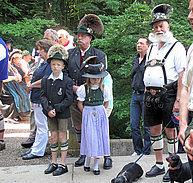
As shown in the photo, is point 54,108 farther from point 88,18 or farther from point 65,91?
point 88,18

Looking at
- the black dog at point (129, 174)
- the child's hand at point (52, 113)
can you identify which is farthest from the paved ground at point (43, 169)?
the child's hand at point (52, 113)

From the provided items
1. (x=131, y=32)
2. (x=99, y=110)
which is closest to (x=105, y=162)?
(x=99, y=110)

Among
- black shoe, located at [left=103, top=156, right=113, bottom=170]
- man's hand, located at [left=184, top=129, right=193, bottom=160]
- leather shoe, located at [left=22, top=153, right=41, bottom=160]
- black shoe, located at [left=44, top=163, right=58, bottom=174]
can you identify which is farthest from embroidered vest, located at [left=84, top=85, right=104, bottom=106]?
man's hand, located at [left=184, top=129, right=193, bottom=160]

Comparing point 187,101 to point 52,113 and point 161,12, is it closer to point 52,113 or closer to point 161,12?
point 161,12

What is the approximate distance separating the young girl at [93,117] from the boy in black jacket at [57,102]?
22 cm

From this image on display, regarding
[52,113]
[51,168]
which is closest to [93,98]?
[52,113]

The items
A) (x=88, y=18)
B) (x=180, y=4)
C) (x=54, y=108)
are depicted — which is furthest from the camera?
(x=180, y=4)

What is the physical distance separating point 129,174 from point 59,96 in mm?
1536

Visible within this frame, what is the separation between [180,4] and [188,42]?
1.79 metres

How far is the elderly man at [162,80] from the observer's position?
156 inches

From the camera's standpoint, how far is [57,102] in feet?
15.0

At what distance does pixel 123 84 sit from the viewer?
285 inches

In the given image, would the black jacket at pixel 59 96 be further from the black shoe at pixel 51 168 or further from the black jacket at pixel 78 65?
the black shoe at pixel 51 168

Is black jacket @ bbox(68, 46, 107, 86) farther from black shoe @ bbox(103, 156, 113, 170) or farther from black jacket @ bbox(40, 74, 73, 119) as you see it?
black shoe @ bbox(103, 156, 113, 170)
